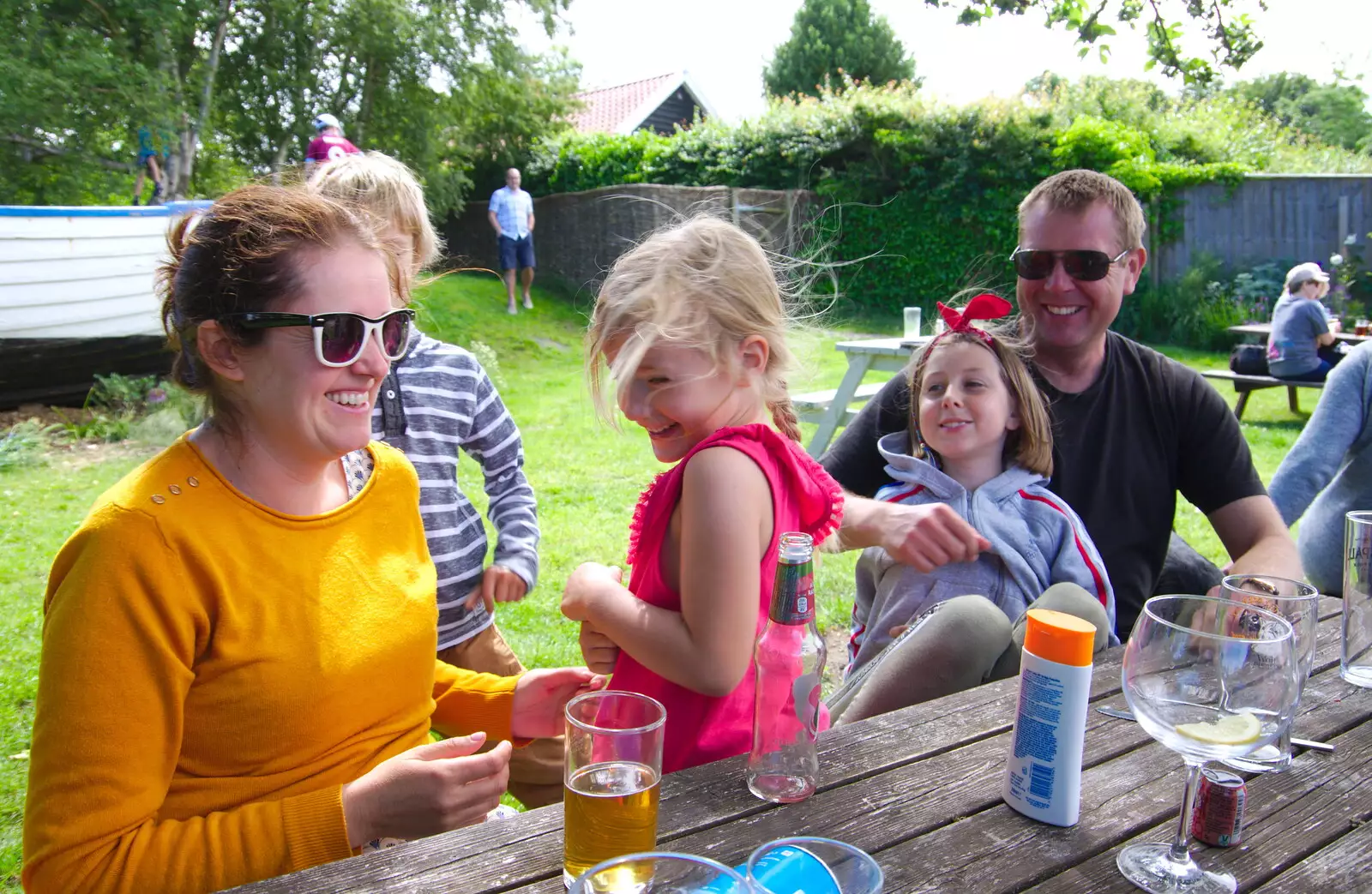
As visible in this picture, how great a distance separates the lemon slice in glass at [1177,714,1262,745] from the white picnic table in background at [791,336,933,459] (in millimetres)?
5409

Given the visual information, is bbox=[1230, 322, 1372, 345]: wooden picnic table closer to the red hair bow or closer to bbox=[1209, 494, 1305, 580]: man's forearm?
bbox=[1209, 494, 1305, 580]: man's forearm

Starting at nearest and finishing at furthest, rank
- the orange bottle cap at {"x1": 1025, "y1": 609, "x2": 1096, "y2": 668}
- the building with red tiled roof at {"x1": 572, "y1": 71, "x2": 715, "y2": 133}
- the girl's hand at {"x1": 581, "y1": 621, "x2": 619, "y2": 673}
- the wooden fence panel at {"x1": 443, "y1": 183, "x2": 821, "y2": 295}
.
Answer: the orange bottle cap at {"x1": 1025, "y1": 609, "x2": 1096, "y2": 668} → the girl's hand at {"x1": 581, "y1": 621, "x2": 619, "y2": 673} → the wooden fence panel at {"x1": 443, "y1": 183, "x2": 821, "y2": 295} → the building with red tiled roof at {"x1": 572, "y1": 71, "x2": 715, "y2": 133}

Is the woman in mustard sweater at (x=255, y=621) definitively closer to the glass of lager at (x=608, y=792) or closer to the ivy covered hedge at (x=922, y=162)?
the glass of lager at (x=608, y=792)

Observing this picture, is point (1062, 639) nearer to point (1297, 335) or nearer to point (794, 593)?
point (794, 593)

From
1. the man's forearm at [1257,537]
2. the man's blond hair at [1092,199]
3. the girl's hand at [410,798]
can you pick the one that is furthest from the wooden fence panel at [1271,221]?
the girl's hand at [410,798]

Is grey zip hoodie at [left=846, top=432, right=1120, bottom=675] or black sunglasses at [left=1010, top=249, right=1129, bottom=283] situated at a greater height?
black sunglasses at [left=1010, top=249, right=1129, bottom=283]

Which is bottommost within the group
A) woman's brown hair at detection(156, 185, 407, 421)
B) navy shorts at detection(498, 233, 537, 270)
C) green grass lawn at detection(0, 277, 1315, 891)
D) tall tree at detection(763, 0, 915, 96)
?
green grass lawn at detection(0, 277, 1315, 891)

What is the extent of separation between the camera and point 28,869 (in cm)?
123

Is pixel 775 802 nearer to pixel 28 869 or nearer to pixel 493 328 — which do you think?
pixel 28 869

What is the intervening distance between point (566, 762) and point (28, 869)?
0.72 metres

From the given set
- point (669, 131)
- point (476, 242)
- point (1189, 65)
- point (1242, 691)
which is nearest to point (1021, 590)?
point (1242, 691)

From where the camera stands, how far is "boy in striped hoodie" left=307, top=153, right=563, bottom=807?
2.49m

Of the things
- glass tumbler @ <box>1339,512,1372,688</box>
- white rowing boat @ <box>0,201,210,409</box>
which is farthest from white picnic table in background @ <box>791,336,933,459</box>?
white rowing boat @ <box>0,201,210,409</box>

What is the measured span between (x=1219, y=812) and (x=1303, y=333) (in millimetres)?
9002
